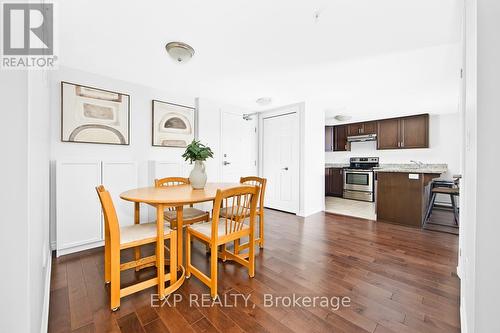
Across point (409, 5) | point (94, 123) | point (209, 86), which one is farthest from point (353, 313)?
point (94, 123)

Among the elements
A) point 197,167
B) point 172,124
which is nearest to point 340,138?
→ point 172,124

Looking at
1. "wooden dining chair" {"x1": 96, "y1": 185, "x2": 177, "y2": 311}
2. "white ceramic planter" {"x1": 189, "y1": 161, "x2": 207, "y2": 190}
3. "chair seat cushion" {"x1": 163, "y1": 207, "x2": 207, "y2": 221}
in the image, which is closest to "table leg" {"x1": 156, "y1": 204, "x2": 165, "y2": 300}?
"wooden dining chair" {"x1": 96, "y1": 185, "x2": 177, "y2": 311}

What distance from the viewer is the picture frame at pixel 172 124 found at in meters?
3.29

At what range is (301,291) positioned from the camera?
1.74 m

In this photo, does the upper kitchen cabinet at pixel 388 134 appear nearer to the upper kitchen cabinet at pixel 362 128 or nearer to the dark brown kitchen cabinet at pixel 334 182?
the upper kitchen cabinet at pixel 362 128

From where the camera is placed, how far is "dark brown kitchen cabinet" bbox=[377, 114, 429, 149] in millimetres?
4988

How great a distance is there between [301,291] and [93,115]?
3105 mm

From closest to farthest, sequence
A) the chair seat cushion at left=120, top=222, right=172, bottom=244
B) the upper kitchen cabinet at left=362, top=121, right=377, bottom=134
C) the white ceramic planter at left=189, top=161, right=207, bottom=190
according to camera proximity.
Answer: the chair seat cushion at left=120, top=222, right=172, bottom=244 < the white ceramic planter at left=189, top=161, right=207, bottom=190 < the upper kitchen cabinet at left=362, top=121, right=377, bottom=134

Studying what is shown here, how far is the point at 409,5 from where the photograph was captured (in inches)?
61.2

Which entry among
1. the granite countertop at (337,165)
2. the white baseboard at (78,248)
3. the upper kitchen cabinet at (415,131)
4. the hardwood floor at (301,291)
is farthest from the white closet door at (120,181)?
the upper kitchen cabinet at (415,131)

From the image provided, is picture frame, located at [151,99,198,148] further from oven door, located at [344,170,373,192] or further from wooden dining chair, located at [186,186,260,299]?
oven door, located at [344,170,373,192]

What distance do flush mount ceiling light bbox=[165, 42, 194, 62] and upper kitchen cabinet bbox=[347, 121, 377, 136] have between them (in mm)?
5296

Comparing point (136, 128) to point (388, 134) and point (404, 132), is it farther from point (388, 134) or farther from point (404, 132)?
point (404, 132)

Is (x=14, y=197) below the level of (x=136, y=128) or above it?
below
